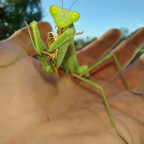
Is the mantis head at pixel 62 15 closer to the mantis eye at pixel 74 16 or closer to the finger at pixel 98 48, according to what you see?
the mantis eye at pixel 74 16

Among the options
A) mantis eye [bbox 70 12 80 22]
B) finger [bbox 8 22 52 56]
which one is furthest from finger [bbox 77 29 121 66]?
mantis eye [bbox 70 12 80 22]

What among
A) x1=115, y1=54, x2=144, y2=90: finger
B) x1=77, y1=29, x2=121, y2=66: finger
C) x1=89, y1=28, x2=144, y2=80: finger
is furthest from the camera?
x1=77, y1=29, x2=121, y2=66: finger

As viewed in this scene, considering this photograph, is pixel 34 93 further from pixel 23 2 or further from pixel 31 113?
pixel 23 2

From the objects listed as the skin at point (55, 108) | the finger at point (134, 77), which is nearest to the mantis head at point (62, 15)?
the skin at point (55, 108)

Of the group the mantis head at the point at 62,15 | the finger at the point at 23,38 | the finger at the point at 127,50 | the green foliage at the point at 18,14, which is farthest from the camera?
the green foliage at the point at 18,14

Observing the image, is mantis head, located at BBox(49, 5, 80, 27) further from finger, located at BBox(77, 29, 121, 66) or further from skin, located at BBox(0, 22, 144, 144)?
finger, located at BBox(77, 29, 121, 66)

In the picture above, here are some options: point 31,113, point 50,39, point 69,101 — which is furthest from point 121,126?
point 50,39

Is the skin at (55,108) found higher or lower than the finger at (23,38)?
lower
